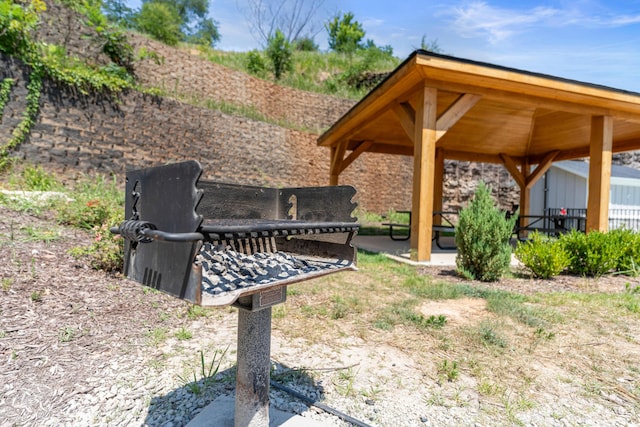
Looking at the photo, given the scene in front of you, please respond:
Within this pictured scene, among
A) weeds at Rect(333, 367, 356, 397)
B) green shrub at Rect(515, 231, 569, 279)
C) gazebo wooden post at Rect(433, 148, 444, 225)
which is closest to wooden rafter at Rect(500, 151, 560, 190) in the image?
gazebo wooden post at Rect(433, 148, 444, 225)

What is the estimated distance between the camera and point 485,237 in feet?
14.4

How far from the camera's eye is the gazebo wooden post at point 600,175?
6125 mm

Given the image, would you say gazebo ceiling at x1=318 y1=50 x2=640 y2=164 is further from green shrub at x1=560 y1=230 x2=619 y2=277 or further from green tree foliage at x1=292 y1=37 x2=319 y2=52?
green tree foliage at x1=292 y1=37 x2=319 y2=52

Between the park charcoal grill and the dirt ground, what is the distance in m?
0.75

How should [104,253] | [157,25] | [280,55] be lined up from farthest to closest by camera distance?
[280,55] → [157,25] → [104,253]

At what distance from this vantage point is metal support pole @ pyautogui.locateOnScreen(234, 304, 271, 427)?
55.9 inches

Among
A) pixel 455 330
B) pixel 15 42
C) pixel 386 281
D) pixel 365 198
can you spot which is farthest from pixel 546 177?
pixel 15 42

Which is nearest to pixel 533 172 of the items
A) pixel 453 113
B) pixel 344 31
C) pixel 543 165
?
pixel 543 165

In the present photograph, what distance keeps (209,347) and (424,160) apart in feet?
12.9

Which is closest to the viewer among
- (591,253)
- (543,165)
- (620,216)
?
(591,253)

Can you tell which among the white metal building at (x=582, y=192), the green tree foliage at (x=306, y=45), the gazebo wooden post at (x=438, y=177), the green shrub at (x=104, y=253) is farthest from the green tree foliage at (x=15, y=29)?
the green tree foliage at (x=306, y=45)

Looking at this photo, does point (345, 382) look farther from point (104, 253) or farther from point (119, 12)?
point (119, 12)

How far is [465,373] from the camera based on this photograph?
7.01 feet

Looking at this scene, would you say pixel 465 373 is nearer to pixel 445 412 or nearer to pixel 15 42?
pixel 445 412
